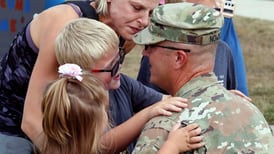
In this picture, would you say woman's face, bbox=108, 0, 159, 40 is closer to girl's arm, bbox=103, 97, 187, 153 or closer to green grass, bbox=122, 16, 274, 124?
girl's arm, bbox=103, 97, 187, 153

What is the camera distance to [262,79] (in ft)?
31.0

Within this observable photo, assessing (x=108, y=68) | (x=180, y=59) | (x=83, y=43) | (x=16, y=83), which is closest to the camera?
(x=180, y=59)

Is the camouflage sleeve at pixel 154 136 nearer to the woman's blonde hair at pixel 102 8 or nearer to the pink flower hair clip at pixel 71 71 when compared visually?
the pink flower hair clip at pixel 71 71

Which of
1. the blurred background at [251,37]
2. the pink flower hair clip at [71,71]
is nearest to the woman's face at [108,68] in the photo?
the pink flower hair clip at [71,71]

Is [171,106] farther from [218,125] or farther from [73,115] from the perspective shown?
[73,115]

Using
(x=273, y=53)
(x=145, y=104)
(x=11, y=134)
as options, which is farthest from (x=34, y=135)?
(x=273, y=53)

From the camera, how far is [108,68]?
310 cm

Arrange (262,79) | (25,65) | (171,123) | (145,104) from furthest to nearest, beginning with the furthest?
(262,79)
(145,104)
(25,65)
(171,123)

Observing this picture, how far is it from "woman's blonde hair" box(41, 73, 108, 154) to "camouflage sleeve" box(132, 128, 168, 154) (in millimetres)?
227

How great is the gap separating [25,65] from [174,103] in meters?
0.91

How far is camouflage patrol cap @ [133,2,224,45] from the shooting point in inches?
107

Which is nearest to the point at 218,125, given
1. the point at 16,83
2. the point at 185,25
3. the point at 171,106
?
the point at 171,106

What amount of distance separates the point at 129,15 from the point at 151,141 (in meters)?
0.93

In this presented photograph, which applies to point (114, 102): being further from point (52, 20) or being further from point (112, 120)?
point (52, 20)
